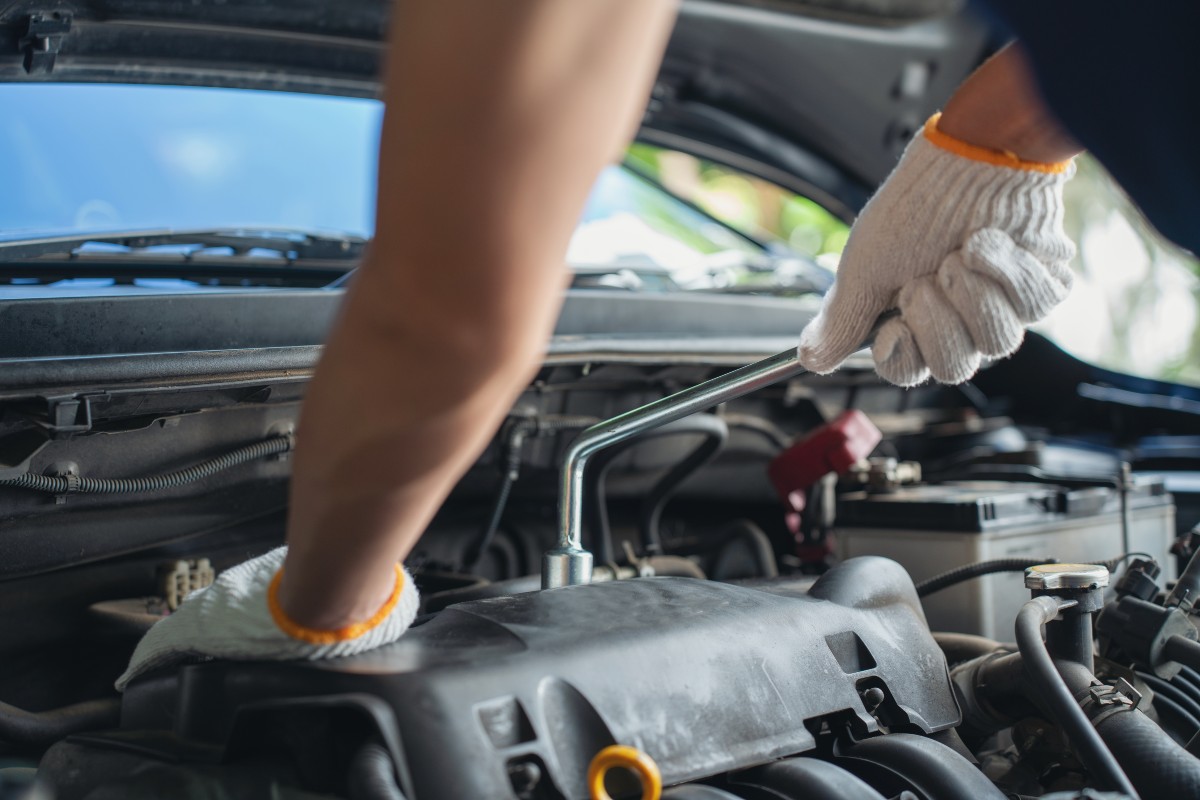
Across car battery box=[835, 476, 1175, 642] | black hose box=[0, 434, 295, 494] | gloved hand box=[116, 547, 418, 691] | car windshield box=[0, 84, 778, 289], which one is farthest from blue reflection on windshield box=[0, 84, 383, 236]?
car battery box=[835, 476, 1175, 642]

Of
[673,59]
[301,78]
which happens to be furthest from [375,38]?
[673,59]

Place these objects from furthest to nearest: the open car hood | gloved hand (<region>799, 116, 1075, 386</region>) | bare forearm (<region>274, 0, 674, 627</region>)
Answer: the open car hood
gloved hand (<region>799, 116, 1075, 386</region>)
bare forearm (<region>274, 0, 674, 627</region>)

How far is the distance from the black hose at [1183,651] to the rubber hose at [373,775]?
0.74 meters

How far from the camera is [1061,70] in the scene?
67cm

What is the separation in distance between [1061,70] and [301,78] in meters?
1.25

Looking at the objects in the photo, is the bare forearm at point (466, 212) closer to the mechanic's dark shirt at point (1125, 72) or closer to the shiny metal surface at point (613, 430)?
the mechanic's dark shirt at point (1125, 72)

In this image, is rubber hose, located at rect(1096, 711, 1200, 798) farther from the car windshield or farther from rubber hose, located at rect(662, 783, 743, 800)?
the car windshield

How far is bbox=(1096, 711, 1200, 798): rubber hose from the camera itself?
32.4 inches

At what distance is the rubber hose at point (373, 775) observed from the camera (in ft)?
2.16

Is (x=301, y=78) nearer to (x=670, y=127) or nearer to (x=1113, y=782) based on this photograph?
(x=670, y=127)

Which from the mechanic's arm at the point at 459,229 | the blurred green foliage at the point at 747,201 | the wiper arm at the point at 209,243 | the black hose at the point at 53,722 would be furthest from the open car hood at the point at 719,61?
the blurred green foliage at the point at 747,201

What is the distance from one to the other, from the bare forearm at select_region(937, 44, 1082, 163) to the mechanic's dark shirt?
0.14 meters

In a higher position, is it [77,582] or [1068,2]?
[1068,2]

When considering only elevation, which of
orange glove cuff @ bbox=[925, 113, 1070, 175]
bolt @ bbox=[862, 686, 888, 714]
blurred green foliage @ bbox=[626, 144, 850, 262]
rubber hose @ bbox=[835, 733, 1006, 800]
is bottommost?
rubber hose @ bbox=[835, 733, 1006, 800]
